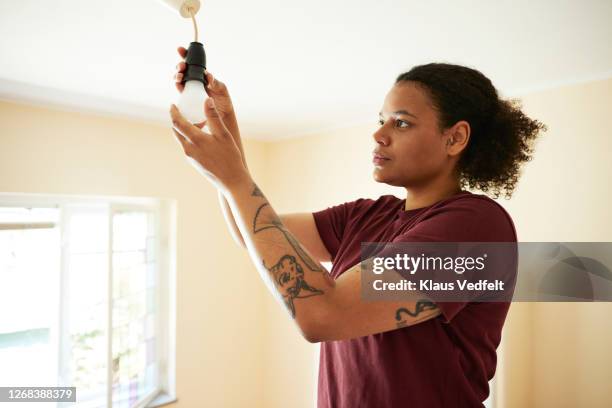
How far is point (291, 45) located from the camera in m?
1.55

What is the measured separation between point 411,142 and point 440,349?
1.15ft

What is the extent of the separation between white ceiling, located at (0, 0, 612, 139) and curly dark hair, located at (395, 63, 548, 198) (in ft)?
1.88

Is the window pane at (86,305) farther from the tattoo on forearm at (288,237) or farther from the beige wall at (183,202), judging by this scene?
the tattoo on forearm at (288,237)

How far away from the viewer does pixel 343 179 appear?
2.93 metres

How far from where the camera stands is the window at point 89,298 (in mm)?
2178

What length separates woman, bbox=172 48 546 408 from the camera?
57 centimetres

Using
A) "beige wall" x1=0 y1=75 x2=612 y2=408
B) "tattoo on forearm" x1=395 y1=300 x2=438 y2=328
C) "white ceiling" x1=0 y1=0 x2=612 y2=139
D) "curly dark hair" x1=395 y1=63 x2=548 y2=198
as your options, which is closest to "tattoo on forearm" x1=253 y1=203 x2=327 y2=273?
"tattoo on forearm" x1=395 y1=300 x2=438 y2=328

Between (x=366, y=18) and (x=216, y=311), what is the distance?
234 centimetres

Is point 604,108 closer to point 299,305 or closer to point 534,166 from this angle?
point 534,166

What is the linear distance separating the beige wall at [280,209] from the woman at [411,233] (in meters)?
1.31

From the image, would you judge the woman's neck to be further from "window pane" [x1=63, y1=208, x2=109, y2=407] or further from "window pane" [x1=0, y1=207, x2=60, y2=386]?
"window pane" [x1=0, y1=207, x2=60, y2=386]

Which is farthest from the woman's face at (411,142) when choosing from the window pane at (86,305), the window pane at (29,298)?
the window pane at (29,298)

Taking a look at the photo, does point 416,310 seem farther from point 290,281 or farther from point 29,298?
point 29,298

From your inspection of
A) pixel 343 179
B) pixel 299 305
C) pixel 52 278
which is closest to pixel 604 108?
pixel 343 179
